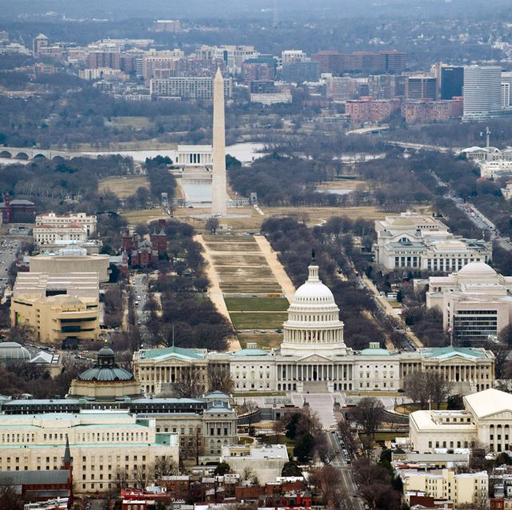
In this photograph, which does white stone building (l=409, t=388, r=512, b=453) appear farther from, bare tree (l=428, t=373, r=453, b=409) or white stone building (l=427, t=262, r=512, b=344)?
white stone building (l=427, t=262, r=512, b=344)

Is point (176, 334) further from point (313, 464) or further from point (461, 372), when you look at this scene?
point (313, 464)

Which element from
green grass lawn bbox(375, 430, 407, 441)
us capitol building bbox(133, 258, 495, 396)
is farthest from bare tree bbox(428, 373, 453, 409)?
green grass lawn bbox(375, 430, 407, 441)

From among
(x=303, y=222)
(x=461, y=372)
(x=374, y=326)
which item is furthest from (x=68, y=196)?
(x=461, y=372)

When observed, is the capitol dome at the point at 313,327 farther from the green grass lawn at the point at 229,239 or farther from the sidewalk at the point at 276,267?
the green grass lawn at the point at 229,239

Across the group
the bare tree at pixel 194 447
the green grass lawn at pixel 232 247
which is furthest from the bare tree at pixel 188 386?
the green grass lawn at pixel 232 247

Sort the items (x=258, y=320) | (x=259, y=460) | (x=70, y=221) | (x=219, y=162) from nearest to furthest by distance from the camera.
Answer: (x=259, y=460)
(x=258, y=320)
(x=70, y=221)
(x=219, y=162)

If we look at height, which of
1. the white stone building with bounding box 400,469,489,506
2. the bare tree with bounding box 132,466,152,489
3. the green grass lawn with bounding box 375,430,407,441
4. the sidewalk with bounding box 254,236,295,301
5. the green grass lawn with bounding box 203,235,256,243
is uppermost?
the white stone building with bounding box 400,469,489,506

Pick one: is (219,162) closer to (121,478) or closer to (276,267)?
(276,267)

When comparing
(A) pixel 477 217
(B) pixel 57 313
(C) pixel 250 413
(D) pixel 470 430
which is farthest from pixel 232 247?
(D) pixel 470 430
